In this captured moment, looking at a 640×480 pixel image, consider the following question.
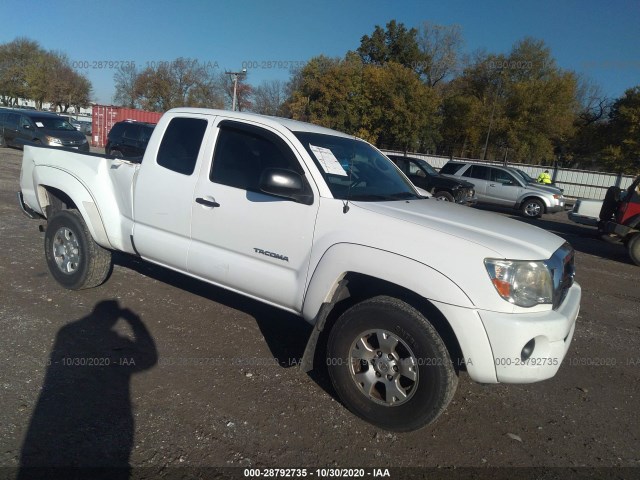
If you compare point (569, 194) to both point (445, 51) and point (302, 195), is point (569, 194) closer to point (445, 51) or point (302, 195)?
point (445, 51)

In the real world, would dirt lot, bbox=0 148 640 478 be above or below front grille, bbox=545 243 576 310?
below

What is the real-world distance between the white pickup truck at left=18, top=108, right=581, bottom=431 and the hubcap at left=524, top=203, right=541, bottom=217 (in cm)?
1453

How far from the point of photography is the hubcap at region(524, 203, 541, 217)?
1741cm

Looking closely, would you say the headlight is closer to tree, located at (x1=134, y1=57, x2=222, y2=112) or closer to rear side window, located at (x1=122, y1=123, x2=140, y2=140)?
rear side window, located at (x1=122, y1=123, x2=140, y2=140)

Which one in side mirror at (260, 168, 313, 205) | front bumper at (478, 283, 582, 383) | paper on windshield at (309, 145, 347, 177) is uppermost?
paper on windshield at (309, 145, 347, 177)

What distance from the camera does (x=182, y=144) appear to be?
4.31 m

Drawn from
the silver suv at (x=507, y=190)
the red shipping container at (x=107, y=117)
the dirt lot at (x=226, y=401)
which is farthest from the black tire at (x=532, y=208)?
the red shipping container at (x=107, y=117)

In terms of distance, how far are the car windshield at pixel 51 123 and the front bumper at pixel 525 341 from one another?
20.5 meters

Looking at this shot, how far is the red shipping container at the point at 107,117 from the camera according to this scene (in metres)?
31.5

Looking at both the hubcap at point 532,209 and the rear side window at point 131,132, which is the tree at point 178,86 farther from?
the hubcap at point 532,209

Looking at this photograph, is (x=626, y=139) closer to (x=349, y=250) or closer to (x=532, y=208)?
(x=532, y=208)

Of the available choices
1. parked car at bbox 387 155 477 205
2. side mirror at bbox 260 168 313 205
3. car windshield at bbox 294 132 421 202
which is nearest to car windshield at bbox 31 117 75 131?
parked car at bbox 387 155 477 205

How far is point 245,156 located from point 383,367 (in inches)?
77.6

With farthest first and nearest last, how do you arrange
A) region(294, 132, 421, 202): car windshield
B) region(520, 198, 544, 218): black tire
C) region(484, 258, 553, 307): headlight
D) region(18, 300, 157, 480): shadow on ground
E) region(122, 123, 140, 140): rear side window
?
region(122, 123, 140, 140): rear side window
region(520, 198, 544, 218): black tire
region(294, 132, 421, 202): car windshield
region(484, 258, 553, 307): headlight
region(18, 300, 157, 480): shadow on ground
